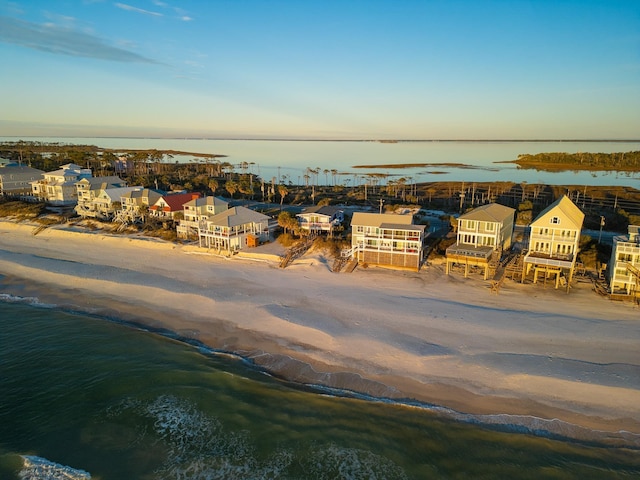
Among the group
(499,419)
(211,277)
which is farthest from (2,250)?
(499,419)

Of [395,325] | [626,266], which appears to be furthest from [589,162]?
[395,325]

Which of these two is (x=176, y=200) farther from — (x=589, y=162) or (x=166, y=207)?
(x=589, y=162)

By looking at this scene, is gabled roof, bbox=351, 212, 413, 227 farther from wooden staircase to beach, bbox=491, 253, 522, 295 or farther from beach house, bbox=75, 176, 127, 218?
beach house, bbox=75, 176, 127, 218

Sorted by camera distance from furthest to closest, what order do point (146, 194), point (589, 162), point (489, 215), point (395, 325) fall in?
point (589, 162)
point (146, 194)
point (489, 215)
point (395, 325)

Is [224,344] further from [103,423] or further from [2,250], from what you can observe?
[2,250]

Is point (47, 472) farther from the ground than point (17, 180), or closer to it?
closer to it

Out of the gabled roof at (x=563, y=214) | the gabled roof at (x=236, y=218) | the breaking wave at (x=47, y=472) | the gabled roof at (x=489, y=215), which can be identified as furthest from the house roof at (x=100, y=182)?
the gabled roof at (x=563, y=214)

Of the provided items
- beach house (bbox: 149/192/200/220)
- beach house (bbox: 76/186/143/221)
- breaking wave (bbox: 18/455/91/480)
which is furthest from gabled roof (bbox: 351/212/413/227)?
beach house (bbox: 76/186/143/221)
